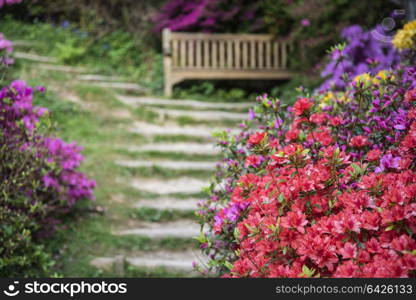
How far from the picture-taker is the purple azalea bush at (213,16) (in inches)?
314

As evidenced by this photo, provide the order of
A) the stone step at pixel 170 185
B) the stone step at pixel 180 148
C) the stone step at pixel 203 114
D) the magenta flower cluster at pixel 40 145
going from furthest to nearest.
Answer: the stone step at pixel 203 114, the stone step at pixel 180 148, the stone step at pixel 170 185, the magenta flower cluster at pixel 40 145

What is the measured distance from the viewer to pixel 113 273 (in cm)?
361

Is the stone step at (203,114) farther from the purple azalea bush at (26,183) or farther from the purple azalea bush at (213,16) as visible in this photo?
the purple azalea bush at (26,183)

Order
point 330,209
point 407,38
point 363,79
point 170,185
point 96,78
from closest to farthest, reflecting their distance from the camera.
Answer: point 330,209
point 363,79
point 407,38
point 170,185
point 96,78

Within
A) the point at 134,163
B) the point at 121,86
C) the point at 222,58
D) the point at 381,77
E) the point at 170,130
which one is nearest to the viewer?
the point at 381,77

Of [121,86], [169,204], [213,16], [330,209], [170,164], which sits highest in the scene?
[213,16]

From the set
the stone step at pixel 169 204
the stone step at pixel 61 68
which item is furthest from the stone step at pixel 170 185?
the stone step at pixel 61 68

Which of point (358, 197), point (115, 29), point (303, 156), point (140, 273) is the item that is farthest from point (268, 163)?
point (115, 29)

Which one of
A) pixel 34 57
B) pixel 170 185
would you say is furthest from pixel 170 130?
pixel 34 57

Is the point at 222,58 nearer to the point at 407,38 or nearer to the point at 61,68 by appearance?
the point at 61,68

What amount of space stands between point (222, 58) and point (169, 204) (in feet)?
12.2

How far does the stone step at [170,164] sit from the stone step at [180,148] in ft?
0.76

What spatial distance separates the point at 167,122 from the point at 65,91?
1.60 meters

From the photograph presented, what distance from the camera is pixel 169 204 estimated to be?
15.4ft
